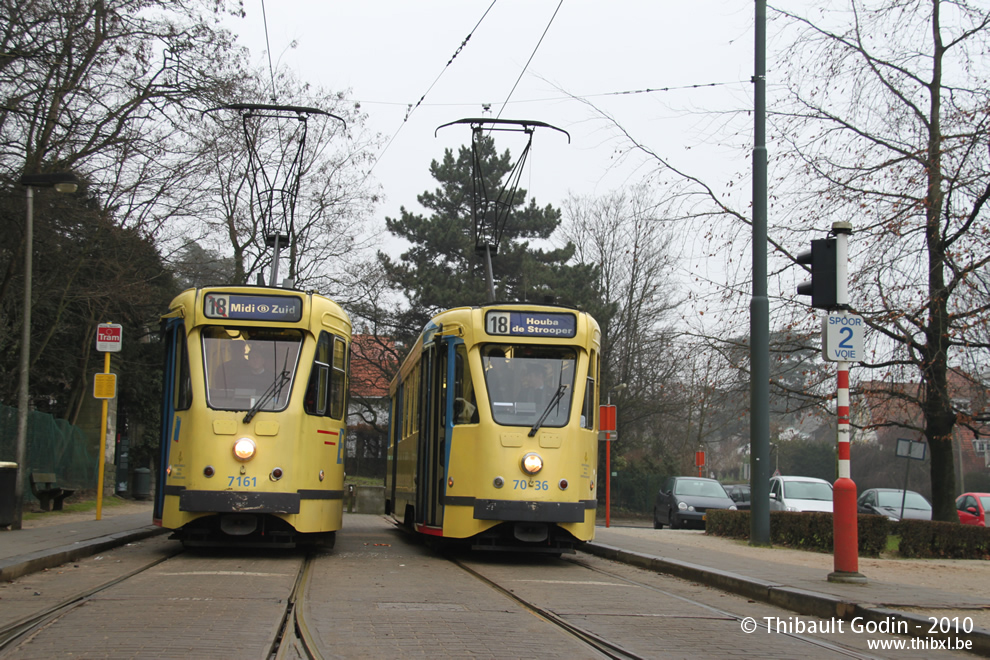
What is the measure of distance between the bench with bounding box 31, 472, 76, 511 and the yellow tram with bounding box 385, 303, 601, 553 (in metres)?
10.9

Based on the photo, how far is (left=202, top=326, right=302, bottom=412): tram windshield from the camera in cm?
1227

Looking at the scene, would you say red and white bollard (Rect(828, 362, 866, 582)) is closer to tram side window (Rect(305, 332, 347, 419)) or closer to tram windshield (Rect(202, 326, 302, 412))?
tram side window (Rect(305, 332, 347, 419))

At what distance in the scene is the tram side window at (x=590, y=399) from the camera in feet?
43.0

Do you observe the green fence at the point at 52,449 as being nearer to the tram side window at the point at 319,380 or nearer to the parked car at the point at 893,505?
the tram side window at the point at 319,380

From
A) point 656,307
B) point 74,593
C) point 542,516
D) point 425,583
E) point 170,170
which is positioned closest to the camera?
point 74,593

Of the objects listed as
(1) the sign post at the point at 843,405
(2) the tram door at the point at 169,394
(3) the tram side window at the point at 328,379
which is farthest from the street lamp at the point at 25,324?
(1) the sign post at the point at 843,405

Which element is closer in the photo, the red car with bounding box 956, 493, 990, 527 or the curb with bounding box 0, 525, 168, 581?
the curb with bounding box 0, 525, 168, 581

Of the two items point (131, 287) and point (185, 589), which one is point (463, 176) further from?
point (185, 589)

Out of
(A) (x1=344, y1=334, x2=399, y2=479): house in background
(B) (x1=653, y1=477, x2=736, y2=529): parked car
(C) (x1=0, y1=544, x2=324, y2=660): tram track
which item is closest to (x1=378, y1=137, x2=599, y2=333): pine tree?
(A) (x1=344, y1=334, x2=399, y2=479): house in background

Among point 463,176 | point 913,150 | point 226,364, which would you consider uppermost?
point 463,176

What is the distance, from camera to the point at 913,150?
1825 cm

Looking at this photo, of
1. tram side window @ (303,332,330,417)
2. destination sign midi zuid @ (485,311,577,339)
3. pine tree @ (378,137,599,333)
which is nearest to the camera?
tram side window @ (303,332,330,417)

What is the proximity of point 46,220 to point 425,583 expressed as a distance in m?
15.5

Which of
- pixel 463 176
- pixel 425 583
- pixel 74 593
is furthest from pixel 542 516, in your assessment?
pixel 463 176
